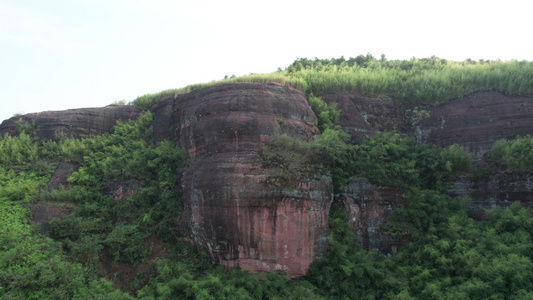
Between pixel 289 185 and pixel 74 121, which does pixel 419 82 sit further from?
pixel 74 121

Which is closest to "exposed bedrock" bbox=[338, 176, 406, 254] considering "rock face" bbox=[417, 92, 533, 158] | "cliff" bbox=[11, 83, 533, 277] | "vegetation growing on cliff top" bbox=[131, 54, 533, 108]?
"cliff" bbox=[11, 83, 533, 277]

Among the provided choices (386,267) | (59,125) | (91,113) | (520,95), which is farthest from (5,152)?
(520,95)

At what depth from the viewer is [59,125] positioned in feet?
55.7

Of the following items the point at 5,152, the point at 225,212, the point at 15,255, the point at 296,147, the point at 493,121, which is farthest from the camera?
the point at 5,152

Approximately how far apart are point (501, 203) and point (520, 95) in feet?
15.1

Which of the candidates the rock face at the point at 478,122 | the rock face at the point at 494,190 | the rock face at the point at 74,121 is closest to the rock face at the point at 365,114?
the rock face at the point at 478,122

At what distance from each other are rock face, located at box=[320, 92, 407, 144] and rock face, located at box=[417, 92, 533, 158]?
1159 millimetres

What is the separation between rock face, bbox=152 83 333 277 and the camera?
36.9ft

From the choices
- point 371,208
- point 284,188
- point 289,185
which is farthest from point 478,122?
point 284,188

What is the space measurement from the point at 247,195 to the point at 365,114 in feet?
22.4

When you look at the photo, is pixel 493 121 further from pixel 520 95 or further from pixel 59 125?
pixel 59 125

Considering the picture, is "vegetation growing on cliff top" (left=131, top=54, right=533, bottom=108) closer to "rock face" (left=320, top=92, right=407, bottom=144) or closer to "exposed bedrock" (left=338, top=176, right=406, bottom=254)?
"rock face" (left=320, top=92, right=407, bottom=144)

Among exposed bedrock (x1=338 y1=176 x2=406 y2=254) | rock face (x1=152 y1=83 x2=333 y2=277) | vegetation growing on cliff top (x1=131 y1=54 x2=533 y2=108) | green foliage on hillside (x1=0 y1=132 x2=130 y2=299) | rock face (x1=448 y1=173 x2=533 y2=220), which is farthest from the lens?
vegetation growing on cliff top (x1=131 y1=54 x2=533 y2=108)

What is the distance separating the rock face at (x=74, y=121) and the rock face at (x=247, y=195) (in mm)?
5899
